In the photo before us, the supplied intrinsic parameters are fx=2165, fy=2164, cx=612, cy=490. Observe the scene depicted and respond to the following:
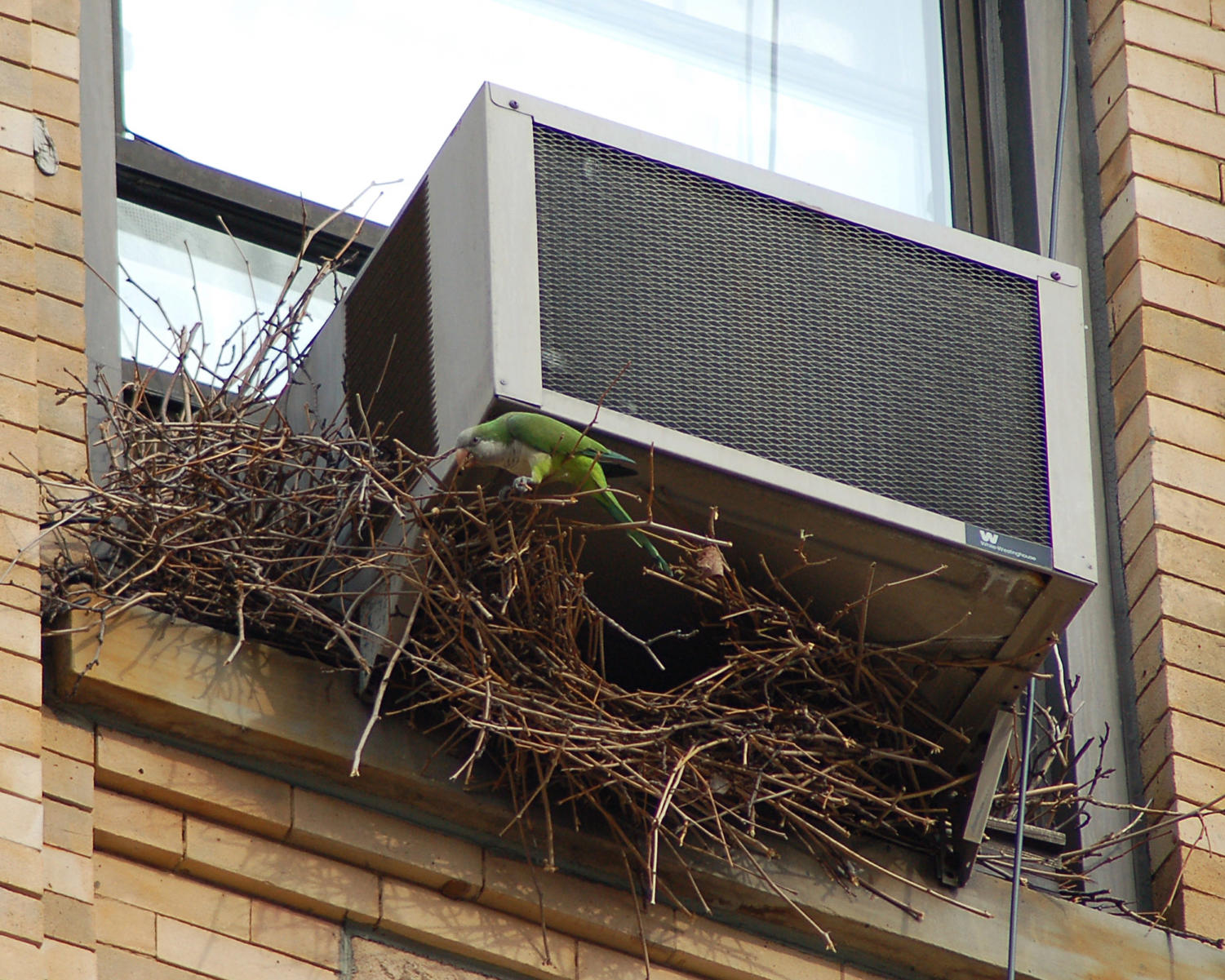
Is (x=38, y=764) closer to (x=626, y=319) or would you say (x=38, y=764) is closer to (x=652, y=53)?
(x=626, y=319)

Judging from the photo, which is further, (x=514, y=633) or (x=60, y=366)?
(x=60, y=366)

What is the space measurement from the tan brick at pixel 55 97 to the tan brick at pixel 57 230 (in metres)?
0.26

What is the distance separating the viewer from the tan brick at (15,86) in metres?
4.68

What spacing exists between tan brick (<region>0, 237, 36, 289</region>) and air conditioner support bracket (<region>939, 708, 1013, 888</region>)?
2.32 meters

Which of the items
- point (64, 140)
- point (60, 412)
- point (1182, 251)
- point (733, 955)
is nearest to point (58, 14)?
point (64, 140)

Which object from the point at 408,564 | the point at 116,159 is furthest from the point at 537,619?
the point at 116,159

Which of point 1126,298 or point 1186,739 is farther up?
point 1126,298

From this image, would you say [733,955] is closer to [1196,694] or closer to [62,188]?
[1196,694]

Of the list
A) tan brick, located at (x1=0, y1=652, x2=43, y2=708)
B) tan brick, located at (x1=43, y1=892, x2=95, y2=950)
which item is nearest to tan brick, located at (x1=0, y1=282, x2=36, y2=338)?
tan brick, located at (x1=0, y1=652, x2=43, y2=708)

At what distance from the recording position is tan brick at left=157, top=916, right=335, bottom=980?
4191 millimetres

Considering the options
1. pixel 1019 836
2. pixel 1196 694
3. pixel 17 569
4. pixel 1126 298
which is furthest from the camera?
pixel 1126 298

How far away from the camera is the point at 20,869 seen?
12.6ft

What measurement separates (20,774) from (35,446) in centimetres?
72

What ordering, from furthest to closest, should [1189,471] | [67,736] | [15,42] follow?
1. [1189,471]
2. [15,42]
3. [67,736]
